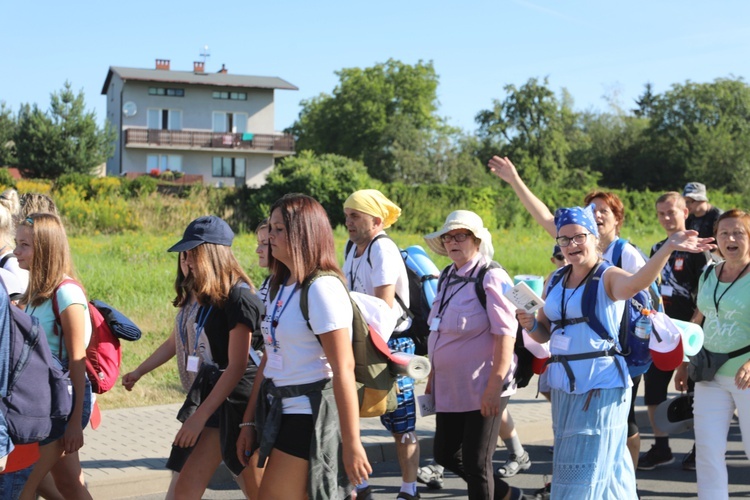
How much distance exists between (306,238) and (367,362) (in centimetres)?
60

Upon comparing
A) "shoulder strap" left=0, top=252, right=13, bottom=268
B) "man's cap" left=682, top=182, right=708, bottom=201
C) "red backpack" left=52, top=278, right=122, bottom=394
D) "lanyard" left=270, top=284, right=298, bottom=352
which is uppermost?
"man's cap" left=682, top=182, right=708, bottom=201

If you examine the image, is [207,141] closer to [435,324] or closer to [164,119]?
[164,119]

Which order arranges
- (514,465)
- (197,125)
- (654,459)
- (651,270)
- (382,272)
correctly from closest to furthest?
(651,270) → (382,272) → (514,465) → (654,459) → (197,125)

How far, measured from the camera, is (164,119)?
62062 millimetres

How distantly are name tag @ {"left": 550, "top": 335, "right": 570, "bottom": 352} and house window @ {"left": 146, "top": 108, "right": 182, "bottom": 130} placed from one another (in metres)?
59.9

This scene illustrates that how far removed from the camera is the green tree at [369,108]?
74.1 meters

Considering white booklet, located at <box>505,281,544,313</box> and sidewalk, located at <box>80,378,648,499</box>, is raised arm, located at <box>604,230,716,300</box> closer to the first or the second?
white booklet, located at <box>505,281,544,313</box>

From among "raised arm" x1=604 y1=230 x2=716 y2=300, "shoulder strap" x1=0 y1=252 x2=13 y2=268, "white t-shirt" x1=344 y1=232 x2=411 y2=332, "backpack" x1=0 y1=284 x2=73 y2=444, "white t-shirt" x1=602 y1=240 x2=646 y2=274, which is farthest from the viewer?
"white t-shirt" x1=602 y1=240 x2=646 y2=274

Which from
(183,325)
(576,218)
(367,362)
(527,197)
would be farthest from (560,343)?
(183,325)

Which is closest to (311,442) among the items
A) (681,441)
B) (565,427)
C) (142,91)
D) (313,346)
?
(313,346)

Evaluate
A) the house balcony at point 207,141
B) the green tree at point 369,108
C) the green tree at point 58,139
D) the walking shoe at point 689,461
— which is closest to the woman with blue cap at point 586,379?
the walking shoe at point 689,461

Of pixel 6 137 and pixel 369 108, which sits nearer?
pixel 6 137

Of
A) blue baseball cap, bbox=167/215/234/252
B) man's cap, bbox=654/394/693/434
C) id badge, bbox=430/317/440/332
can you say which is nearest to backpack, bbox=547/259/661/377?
id badge, bbox=430/317/440/332

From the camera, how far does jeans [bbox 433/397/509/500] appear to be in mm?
4906
